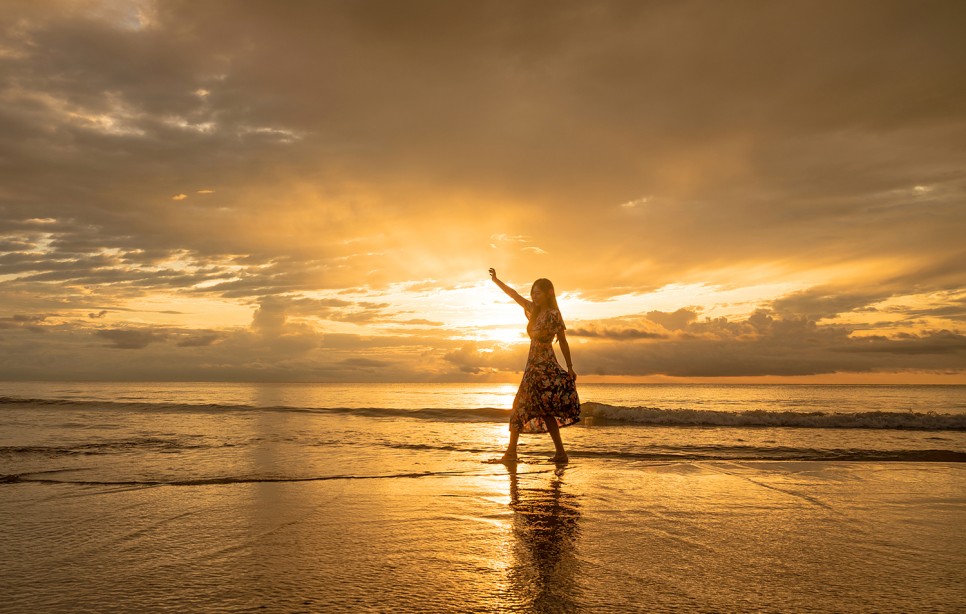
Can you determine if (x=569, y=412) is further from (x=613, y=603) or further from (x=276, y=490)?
(x=613, y=603)

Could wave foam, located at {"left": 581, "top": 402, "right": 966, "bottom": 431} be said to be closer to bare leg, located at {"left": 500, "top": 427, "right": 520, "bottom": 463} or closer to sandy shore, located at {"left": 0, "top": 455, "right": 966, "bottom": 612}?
bare leg, located at {"left": 500, "top": 427, "right": 520, "bottom": 463}

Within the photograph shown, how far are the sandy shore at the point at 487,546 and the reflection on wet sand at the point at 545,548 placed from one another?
0.06ft

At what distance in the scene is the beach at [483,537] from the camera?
2561 mm

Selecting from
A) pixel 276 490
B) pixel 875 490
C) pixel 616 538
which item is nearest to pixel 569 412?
pixel 875 490

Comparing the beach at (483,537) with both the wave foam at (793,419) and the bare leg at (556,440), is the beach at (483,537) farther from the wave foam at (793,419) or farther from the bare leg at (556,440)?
the wave foam at (793,419)

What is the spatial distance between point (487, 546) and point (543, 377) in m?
5.23

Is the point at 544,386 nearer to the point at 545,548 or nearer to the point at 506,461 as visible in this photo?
the point at 506,461

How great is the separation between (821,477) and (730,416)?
13048mm

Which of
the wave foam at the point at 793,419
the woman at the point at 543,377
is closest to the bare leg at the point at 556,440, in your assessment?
the woman at the point at 543,377

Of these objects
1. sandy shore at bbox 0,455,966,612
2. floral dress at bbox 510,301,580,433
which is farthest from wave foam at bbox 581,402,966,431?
sandy shore at bbox 0,455,966,612

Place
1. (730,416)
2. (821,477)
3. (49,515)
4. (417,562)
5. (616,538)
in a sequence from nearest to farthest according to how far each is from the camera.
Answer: (417,562)
(616,538)
(49,515)
(821,477)
(730,416)

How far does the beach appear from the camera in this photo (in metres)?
2.56

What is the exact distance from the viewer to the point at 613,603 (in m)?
2.44

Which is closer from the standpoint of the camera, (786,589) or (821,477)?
(786,589)
